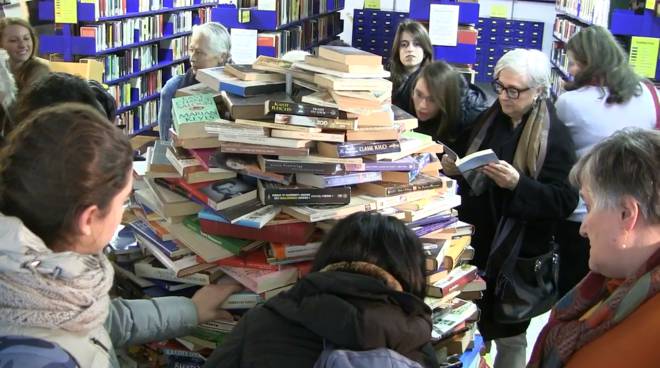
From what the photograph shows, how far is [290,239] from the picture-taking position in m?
1.99

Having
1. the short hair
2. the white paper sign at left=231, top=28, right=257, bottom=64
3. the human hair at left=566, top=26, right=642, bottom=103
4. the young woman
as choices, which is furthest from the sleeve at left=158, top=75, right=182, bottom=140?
the human hair at left=566, top=26, right=642, bottom=103

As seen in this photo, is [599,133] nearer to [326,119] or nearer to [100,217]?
[326,119]

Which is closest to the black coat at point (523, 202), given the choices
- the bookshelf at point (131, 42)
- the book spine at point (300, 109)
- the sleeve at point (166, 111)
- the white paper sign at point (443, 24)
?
the book spine at point (300, 109)

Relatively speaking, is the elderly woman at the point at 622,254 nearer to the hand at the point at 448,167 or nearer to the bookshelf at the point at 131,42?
the hand at the point at 448,167

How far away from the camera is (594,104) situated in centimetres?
336

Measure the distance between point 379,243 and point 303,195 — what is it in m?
0.38

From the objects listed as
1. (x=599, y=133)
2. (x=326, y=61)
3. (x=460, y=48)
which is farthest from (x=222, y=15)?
(x=326, y=61)

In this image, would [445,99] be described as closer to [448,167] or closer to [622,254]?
[448,167]

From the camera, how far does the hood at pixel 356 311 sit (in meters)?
1.44

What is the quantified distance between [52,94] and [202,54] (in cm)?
238

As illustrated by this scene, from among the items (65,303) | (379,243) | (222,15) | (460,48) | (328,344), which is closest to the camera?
(65,303)

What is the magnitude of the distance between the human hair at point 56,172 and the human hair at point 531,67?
1.92 m

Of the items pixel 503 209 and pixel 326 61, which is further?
pixel 503 209

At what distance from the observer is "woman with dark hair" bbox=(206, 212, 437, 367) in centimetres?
145
